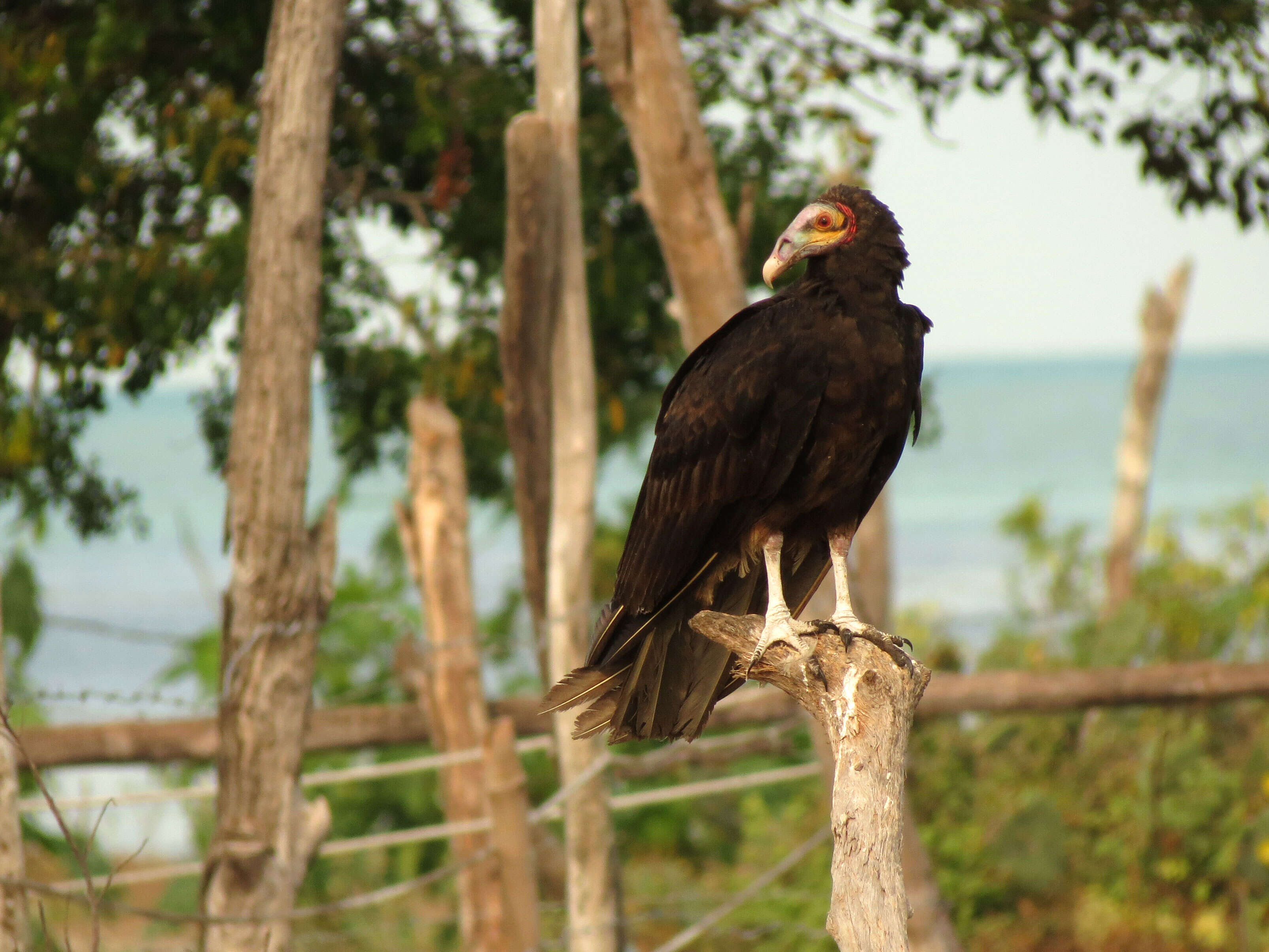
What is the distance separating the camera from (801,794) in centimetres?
602

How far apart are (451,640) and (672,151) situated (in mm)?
1546

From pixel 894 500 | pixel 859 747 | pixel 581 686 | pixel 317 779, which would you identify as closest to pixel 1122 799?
pixel 317 779

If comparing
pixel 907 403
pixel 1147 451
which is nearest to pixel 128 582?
pixel 1147 451

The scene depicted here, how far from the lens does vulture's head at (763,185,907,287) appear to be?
2275mm

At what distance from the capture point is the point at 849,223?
7.57ft

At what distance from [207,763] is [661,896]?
8.39 ft

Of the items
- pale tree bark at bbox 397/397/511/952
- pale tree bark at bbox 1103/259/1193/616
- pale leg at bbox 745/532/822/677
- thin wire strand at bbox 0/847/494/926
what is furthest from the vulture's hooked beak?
pale tree bark at bbox 1103/259/1193/616

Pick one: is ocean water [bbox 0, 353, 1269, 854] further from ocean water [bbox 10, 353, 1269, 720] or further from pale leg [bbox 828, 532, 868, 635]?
pale leg [bbox 828, 532, 868, 635]

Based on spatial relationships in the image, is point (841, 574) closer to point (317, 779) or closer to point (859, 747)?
point (859, 747)

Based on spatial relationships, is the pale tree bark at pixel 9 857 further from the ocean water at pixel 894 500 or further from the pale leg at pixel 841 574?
the pale leg at pixel 841 574

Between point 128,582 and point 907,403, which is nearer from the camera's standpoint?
point 907,403

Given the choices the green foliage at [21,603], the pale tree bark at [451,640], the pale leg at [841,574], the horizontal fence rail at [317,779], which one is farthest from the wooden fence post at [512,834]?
the green foliage at [21,603]

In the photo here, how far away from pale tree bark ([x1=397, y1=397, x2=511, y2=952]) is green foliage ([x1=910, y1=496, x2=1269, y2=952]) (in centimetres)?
242

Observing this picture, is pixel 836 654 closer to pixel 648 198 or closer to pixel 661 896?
pixel 648 198
